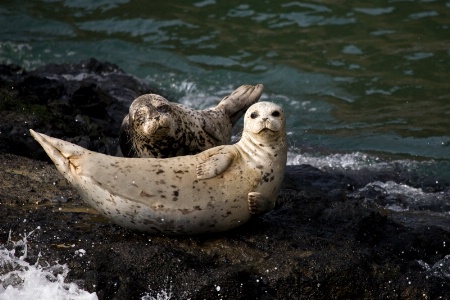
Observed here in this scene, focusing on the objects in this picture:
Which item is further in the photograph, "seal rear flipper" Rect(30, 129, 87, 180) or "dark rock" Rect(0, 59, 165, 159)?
"dark rock" Rect(0, 59, 165, 159)

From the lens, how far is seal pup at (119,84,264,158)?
7.70m

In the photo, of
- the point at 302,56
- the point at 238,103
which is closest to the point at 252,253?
the point at 238,103

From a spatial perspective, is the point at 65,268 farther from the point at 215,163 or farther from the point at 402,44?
the point at 402,44

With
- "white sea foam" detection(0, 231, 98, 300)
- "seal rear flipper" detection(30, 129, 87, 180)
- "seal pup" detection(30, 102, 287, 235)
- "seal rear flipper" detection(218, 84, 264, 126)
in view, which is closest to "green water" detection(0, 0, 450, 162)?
"seal rear flipper" detection(218, 84, 264, 126)

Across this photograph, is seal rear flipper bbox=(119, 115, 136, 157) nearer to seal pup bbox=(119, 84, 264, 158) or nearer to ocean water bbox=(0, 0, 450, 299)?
seal pup bbox=(119, 84, 264, 158)

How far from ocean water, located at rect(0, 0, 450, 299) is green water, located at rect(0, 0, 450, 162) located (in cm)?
2

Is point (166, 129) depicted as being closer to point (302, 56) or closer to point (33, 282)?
point (33, 282)

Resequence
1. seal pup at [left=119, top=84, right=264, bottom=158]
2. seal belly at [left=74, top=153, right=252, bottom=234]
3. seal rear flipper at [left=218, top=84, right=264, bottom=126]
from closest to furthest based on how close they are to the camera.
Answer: seal belly at [left=74, top=153, right=252, bottom=234] < seal pup at [left=119, top=84, right=264, bottom=158] < seal rear flipper at [left=218, top=84, right=264, bottom=126]

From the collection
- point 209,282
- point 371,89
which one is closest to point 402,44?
point 371,89

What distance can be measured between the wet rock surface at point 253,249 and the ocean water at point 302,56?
9.57 ft

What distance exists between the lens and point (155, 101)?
26.0ft

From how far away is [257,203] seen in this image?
6.62 meters

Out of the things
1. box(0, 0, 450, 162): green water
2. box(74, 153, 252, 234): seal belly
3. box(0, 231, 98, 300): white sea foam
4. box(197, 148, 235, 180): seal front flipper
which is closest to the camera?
box(0, 231, 98, 300): white sea foam

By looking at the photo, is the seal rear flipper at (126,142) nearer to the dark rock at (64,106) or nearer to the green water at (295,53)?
the dark rock at (64,106)
